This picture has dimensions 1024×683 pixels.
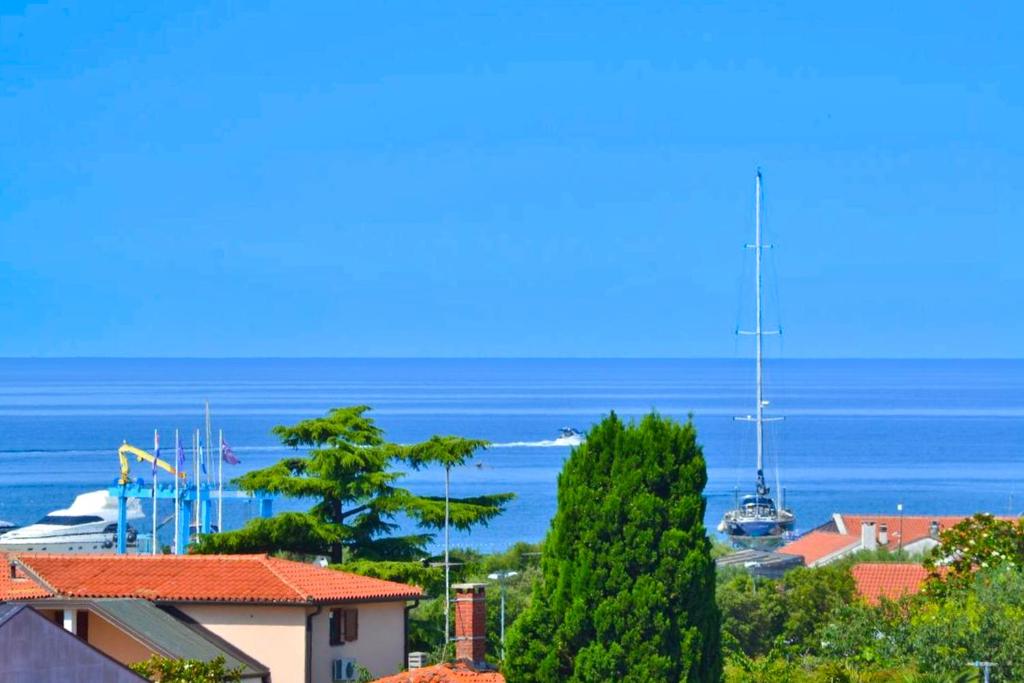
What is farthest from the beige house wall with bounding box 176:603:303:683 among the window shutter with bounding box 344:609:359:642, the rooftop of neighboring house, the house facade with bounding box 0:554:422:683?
the rooftop of neighboring house

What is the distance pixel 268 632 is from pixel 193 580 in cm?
143

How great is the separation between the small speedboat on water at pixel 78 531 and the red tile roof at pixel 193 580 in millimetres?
48547

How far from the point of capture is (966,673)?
25781 mm

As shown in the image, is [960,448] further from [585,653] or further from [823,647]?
[585,653]

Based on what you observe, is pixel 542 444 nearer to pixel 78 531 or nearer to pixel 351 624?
pixel 78 531

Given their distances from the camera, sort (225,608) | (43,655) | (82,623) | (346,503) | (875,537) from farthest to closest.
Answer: (875,537) → (346,503) → (225,608) → (82,623) → (43,655)

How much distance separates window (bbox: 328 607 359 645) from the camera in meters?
27.2

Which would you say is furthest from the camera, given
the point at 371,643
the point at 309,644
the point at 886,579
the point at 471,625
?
the point at 886,579

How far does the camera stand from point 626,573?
25.0 metres

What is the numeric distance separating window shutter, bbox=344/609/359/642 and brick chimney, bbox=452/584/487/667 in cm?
157

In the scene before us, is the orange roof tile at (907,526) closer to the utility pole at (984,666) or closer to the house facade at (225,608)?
the utility pole at (984,666)

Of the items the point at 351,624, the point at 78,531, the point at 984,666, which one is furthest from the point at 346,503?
the point at 78,531

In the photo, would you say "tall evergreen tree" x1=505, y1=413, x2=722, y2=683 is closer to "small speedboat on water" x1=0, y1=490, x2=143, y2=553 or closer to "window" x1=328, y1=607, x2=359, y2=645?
"window" x1=328, y1=607, x2=359, y2=645

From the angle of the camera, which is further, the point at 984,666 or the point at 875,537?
the point at 875,537
